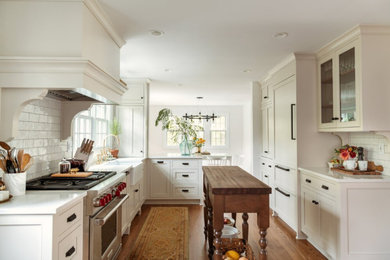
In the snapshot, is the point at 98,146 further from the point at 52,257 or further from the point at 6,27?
the point at 52,257

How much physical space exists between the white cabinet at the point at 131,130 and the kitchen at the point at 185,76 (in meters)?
0.30

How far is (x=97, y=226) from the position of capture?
195 cm

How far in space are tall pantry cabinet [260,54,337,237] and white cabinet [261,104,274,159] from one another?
10 centimetres

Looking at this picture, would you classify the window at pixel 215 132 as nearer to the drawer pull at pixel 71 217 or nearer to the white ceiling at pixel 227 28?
the white ceiling at pixel 227 28

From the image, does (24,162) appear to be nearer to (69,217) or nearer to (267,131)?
(69,217)

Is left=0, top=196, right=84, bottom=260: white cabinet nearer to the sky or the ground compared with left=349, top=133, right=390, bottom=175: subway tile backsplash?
nearer to the ground

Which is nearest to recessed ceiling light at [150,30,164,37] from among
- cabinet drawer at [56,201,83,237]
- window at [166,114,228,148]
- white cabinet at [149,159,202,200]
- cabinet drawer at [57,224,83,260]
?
cabinet drawer at [56,201,83,237]

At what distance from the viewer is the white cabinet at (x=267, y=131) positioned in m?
4.29

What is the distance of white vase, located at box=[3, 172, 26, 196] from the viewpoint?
65.3 inches

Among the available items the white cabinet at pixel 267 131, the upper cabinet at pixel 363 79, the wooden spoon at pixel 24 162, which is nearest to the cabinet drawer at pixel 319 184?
the upper cabinet at pixel 363 79

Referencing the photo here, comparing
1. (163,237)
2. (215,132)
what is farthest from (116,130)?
(215,132)

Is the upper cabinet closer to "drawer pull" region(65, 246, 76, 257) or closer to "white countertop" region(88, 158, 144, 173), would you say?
"white countertop" region(88, 158, 144, 173)

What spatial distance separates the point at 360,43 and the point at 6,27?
10.2 ft

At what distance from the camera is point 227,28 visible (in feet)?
8.32
